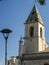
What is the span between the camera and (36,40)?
3872 cm

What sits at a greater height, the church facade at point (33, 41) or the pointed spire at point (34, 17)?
the pointed spire at point (34, 17)

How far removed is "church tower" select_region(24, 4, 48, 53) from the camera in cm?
3881

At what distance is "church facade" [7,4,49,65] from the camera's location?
37.3 m

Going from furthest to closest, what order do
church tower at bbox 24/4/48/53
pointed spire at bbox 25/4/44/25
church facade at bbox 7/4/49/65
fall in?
pointed spire at bbox 25/4/44/25 < church tower at bbox 24/4/48/53 < church facade at bbox 7/4/49/65

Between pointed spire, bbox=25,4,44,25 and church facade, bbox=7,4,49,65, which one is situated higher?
pointed spire, bbox=25,4,44,25

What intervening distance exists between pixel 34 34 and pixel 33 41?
90 centimetres

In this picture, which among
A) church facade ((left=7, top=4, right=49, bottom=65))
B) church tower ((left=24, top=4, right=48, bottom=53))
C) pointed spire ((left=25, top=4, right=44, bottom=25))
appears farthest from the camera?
pointed spire ((left=25, top=4, right=44, bottom=25))

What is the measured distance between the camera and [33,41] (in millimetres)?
38938

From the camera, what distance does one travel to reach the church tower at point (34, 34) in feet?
Result: 127

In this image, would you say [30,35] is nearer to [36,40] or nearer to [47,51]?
[36,40]

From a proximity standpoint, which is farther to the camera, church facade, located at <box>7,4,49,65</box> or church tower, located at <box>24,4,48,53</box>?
church tower, located at <box>24,4,48,53</box>

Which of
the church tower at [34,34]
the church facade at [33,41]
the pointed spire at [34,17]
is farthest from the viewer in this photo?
the pointed spire at [34,17]

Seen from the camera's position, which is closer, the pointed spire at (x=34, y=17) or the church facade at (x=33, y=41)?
the church facade at (x=33, y=41)

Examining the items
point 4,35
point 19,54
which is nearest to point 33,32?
point 19,54
